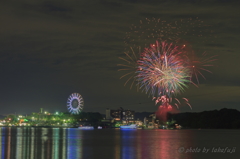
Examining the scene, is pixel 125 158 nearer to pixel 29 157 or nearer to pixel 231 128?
pixel 29 157

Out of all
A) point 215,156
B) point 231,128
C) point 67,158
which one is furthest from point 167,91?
point 231,128

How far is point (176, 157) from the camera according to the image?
4956cm

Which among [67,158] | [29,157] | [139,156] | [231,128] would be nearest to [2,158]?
[29,157]

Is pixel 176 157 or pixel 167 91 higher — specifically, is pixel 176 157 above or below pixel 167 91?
below

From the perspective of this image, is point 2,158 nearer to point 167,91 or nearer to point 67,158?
point 67,158

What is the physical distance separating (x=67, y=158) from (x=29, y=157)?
4692 millimetres

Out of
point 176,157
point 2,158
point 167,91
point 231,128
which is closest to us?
point 2,158

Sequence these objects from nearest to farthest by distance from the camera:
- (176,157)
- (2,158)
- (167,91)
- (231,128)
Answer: (2,158) → (176,157) → (167,91) → (231,128)

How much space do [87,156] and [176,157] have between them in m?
11.4

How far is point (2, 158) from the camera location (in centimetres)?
4650

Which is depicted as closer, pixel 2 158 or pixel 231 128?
pixel 2 158

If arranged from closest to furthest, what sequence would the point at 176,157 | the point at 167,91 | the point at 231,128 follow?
the point at 176,157 → the point at 167,91 → the point at 231,128

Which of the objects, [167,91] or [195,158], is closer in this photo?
[195,158]

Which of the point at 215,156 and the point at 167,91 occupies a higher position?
the point at 167,91
